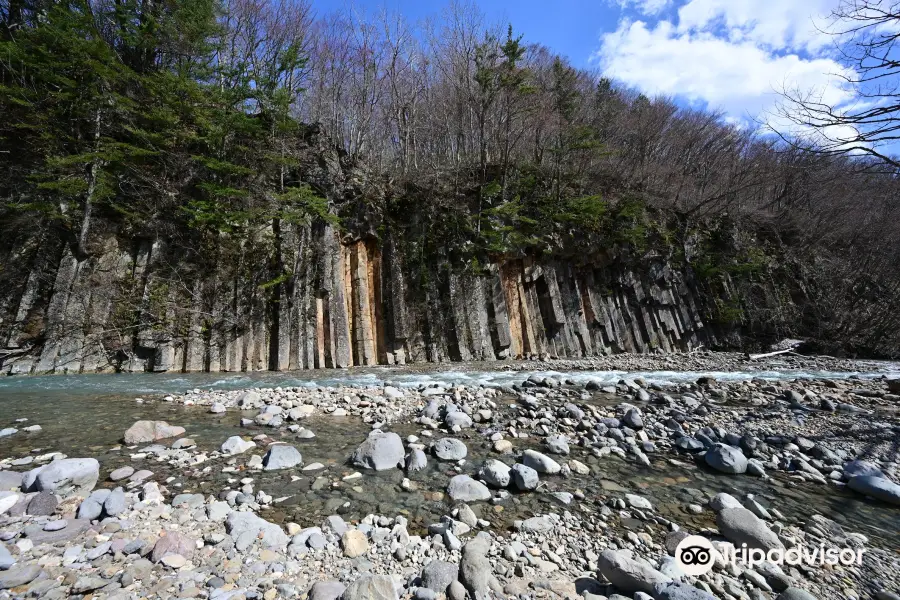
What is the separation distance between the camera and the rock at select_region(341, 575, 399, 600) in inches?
Result: 81.1

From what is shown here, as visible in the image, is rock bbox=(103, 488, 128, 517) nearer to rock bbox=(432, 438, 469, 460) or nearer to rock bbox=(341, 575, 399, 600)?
rock bbox=(341, 575, 399, 600)

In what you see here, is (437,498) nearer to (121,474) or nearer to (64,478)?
(121,474)

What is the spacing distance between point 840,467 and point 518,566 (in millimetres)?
4664

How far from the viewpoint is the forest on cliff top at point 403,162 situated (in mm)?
11094

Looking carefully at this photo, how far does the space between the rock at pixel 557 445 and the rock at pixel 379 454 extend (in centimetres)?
190

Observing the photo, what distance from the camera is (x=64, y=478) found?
3.20 meters

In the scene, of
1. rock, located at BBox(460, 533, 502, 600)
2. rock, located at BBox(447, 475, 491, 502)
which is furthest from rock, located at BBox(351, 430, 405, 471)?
rock, located at BBox(460, 533, 502, 600)

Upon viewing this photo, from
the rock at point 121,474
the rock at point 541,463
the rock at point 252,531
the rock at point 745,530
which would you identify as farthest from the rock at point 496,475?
the rock at point 121,474

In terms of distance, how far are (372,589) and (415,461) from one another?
79.0 inches

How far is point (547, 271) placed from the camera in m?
16.6

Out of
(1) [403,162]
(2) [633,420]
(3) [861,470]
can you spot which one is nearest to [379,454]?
(2) [633,420]

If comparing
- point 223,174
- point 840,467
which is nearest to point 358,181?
point 223,174

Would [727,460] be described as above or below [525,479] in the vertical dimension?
below

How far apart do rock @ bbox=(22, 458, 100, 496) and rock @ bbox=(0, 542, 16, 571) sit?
3.57 feet
